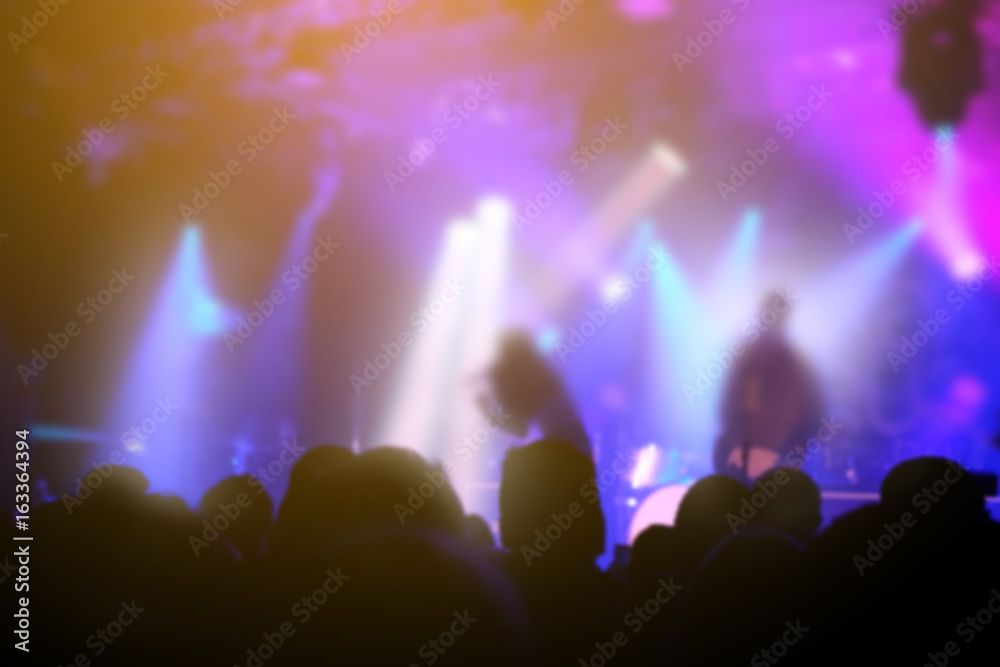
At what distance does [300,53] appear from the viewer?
6301 mm

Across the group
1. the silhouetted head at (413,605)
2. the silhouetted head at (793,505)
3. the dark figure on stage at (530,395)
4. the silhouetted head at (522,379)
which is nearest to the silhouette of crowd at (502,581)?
the silhouetted head at (413,605)

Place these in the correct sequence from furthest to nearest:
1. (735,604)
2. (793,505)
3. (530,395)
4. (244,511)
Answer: (530,395), (244,511), (793,505), (735,604)

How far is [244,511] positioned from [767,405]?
5.69 m

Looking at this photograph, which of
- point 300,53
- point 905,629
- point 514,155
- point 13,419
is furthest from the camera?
point 514,155

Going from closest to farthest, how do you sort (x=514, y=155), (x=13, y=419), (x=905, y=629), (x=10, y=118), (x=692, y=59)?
(x=905, y=629), (x=13, y=419), (x=10, y=118), (x=692, y=59), (x=514, y=155)

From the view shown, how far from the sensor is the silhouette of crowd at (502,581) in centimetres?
99

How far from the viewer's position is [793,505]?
2.59 m

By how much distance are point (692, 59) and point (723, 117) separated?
2.30 ft

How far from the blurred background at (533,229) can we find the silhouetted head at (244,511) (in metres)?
3.32

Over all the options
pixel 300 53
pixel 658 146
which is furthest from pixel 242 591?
pixel 658 146

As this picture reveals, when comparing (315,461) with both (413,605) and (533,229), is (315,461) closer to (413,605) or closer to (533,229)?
(413,605)

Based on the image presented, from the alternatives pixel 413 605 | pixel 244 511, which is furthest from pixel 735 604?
pixel 244 511

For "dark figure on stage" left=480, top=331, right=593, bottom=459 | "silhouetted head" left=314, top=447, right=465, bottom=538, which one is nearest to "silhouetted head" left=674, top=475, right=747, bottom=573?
"silhouetted head" left=314, top=447, right=465, bottom=538

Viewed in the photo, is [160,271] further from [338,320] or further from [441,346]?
[441,346]
